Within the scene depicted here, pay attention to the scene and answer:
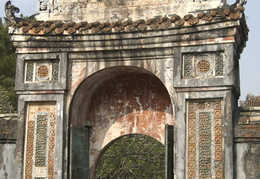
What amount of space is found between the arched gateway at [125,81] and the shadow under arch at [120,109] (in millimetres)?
23

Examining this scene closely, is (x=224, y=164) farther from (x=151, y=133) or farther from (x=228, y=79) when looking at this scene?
(x=151, y=133)

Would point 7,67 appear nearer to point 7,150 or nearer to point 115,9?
point 7,150

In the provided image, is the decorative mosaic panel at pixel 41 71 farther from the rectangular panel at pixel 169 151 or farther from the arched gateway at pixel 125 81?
the rectangular panel at pixel 169 151

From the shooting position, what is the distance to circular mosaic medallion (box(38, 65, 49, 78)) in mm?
10599

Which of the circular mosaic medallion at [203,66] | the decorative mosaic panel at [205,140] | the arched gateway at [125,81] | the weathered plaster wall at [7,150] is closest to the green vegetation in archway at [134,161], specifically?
the arched gateway at [125,81]

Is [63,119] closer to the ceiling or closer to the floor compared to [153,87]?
closer to the floor

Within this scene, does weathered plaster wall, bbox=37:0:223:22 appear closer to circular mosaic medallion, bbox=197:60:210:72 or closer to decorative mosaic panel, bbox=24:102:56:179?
circular mosaic medallion, bbox=197:60:210:72

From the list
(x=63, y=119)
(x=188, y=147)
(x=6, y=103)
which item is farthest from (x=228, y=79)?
(x=6, y=103)

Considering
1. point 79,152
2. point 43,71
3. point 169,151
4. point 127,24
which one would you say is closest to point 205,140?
point 169,151

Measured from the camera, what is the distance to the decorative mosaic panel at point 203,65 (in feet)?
31.3

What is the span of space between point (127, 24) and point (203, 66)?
5.60ft

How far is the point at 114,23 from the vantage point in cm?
1015

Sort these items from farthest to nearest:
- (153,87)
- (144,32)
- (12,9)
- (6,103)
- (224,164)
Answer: (6,103) < (153,87) < (12,9) < (144,32) < (224,164)

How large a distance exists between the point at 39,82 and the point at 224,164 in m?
4.07
